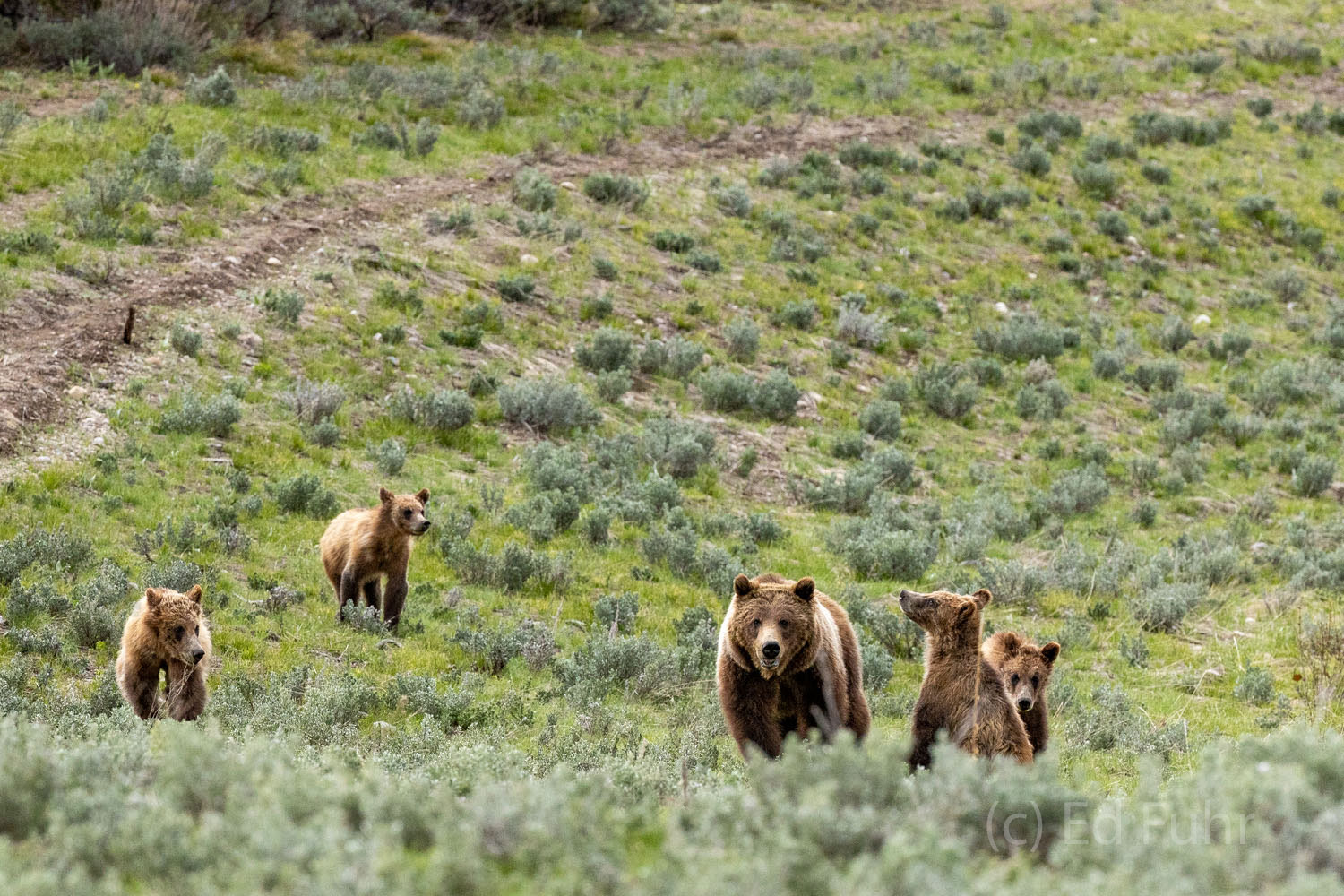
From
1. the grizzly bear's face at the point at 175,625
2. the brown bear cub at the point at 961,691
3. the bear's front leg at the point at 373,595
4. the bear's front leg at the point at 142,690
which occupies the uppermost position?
the brown bear cub at the point at 961,691

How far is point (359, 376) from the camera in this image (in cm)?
1435

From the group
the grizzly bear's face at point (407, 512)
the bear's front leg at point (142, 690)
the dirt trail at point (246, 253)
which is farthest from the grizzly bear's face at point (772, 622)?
the dirt trail at point (246, 253)

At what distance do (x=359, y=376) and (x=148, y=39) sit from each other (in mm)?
10080

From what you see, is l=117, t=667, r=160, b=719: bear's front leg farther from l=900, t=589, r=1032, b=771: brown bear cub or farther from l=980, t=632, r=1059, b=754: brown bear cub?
l=980, t=632, r=1059, b=754: brown bear cub

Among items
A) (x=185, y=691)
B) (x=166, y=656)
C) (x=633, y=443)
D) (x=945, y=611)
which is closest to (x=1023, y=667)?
(x=945, y=611)

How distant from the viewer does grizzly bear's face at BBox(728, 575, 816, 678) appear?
22.1 feet

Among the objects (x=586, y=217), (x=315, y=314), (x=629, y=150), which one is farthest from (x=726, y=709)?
(x=629, y=150)

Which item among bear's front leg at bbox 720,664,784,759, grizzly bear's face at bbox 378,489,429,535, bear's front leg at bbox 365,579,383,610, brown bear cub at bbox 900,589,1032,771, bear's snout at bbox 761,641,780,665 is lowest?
bear's front leg at bbox 365,579,383,610

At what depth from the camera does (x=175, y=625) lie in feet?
25.6

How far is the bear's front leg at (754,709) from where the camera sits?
696 cm

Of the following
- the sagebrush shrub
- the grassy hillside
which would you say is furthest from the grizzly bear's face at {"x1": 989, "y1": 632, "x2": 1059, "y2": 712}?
the sagebrush shrub

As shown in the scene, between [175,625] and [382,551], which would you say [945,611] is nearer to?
[175,625]

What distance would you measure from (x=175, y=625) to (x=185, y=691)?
409 millimetres

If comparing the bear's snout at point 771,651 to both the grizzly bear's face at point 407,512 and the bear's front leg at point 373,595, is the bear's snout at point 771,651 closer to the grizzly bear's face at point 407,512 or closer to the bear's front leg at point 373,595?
the grizzly bear's face at point 407,512
